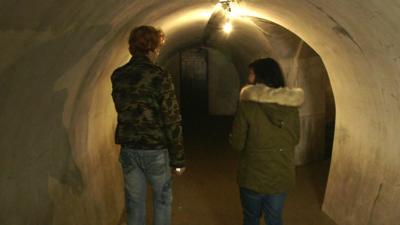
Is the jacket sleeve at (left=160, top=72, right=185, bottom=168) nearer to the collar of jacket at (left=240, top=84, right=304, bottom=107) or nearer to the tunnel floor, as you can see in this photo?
the collar of jacket at (left=240, top=84, right=304, bottom=107)

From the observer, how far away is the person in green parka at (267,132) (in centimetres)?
341

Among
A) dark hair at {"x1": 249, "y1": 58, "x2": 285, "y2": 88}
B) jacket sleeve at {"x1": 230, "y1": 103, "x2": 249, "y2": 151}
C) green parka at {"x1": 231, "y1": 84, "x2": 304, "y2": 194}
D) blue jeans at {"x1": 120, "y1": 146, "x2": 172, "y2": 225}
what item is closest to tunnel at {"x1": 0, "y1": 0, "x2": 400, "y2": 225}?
blue jeans at {"x1": 120, "y1": 146, "x2": 172, "y2": 225}

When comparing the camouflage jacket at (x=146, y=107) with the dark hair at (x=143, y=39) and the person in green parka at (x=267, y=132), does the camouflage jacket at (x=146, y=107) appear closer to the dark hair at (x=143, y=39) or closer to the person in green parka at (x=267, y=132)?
the dark hair at (x=143, y=39)

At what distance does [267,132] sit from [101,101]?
2.39m

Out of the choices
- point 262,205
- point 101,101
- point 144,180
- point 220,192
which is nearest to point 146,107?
point 144,180

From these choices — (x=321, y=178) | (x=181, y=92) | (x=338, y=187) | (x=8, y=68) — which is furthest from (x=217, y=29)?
(x=8, y=68)

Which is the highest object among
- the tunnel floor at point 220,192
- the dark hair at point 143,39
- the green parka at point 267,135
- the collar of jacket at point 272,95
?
the dark hair at point 143,39

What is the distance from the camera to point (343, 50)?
487 centimetres

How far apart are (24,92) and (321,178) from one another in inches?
237

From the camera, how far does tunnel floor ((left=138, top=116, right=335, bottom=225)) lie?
571 centimetres

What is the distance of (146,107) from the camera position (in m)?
3.48

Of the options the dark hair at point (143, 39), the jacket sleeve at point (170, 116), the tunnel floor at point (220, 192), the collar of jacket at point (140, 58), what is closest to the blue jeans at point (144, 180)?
the jacket sleeve at point (170, 116)

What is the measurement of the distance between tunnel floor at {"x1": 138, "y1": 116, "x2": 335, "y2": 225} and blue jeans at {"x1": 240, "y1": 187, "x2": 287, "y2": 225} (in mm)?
1841

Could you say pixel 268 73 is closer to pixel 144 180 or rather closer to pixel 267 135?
pixel 267 135
